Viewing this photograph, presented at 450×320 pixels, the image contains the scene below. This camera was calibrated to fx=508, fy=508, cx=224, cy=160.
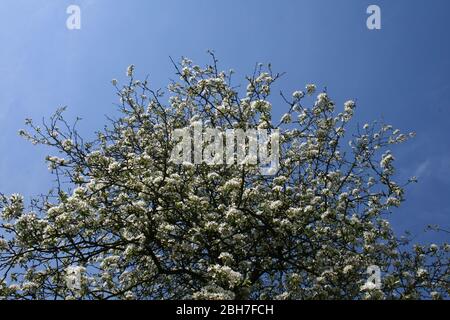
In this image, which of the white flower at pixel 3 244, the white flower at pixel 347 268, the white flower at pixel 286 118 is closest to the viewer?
the white flower at pixel 347 268

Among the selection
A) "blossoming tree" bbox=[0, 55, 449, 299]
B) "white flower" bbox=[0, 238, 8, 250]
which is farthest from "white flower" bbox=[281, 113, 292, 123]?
"white flower" bbox=[0, 238, 8, 250]

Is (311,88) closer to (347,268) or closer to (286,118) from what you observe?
(286,118)

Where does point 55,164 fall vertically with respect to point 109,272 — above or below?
above

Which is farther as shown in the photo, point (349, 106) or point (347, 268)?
point (349, 106)

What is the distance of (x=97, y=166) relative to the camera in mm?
13148

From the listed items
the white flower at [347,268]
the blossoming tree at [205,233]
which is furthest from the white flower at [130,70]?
the white flower at [347,268]

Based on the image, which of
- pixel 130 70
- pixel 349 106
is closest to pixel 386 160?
pixel 349 106

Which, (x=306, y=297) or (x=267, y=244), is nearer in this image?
(x=306, y=297)

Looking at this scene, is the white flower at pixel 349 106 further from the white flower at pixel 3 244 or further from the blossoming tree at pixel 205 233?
the white flower at pixel 3 244

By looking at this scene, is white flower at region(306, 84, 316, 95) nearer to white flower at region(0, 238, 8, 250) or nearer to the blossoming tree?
the blossoming tree

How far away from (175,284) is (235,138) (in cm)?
407

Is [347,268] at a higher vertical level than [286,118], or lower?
lower
